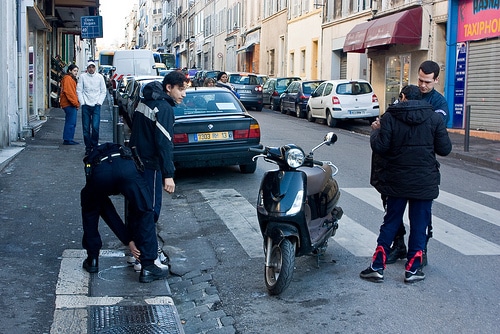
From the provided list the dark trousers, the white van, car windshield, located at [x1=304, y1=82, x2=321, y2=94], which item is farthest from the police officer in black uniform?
the white van

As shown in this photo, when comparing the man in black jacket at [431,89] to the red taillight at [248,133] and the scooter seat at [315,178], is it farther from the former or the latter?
the red taillight at [248,133]

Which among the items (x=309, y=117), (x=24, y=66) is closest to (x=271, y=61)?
(x=309, y=117)

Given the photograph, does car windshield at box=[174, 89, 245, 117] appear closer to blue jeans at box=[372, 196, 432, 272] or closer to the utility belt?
the utility belt

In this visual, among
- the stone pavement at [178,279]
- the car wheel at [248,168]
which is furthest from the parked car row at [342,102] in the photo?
the stone pavement at [178,279]

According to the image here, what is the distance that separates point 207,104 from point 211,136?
829 mm

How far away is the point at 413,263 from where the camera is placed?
581 centimetres

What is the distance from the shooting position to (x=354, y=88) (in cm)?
2270

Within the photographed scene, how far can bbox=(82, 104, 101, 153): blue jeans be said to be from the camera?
43.4ft

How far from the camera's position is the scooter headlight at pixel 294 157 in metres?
5.59

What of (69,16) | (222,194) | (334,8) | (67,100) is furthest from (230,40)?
(222,194)

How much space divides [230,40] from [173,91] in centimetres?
5415

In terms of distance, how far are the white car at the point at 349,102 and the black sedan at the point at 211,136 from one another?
11536mm

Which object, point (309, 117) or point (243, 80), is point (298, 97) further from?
point (243, 80)

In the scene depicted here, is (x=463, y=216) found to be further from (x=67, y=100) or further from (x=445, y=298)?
(x=67, y=100)
